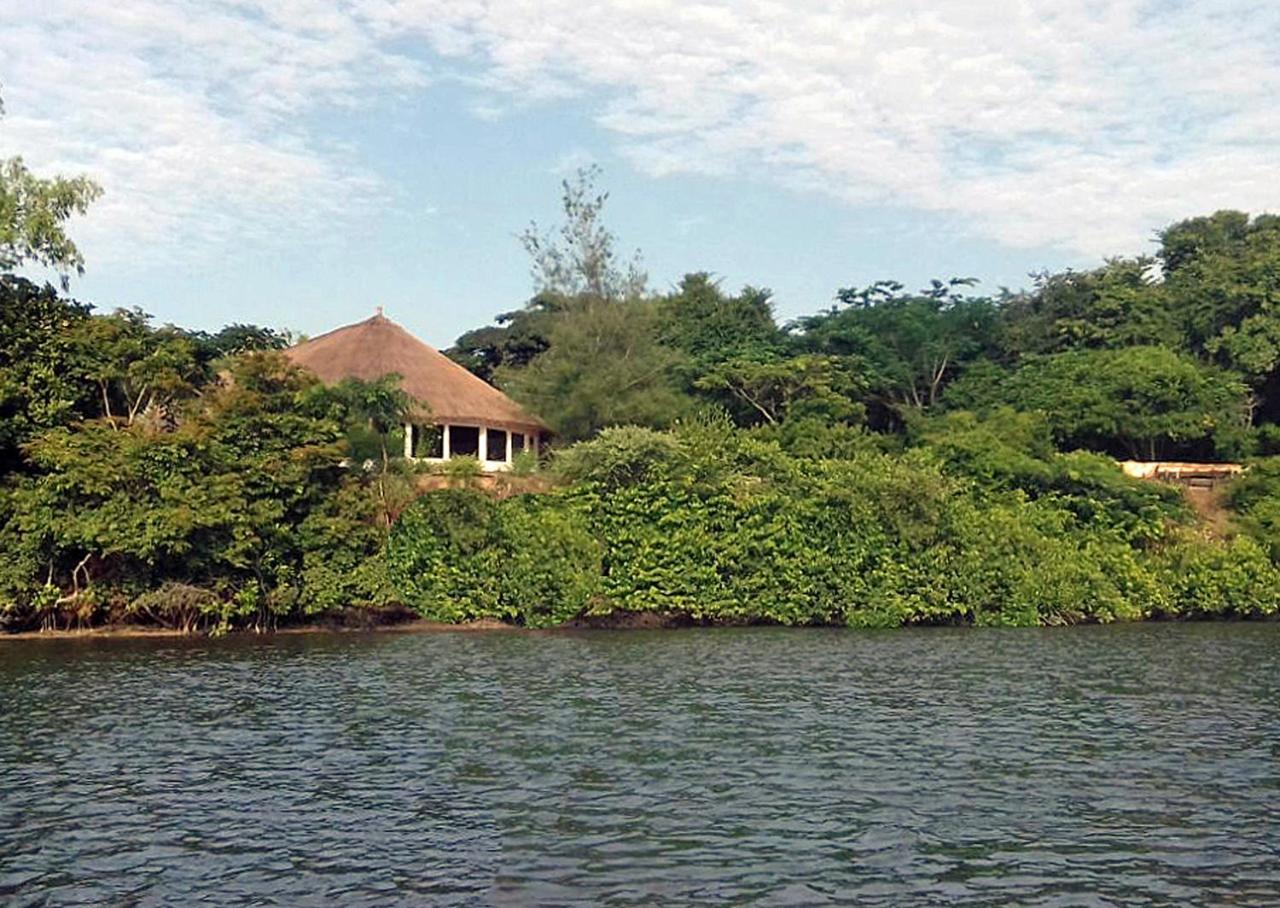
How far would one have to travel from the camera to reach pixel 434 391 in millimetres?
38344

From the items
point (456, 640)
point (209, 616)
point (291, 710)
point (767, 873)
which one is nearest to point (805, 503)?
point (456, 640)

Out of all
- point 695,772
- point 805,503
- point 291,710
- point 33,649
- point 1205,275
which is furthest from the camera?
point 1205,275

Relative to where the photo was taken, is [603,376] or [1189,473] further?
[1189,473]

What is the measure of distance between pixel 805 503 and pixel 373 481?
439 inches

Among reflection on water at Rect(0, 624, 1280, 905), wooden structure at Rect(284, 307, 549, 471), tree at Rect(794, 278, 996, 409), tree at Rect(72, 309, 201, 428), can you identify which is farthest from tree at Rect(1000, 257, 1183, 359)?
tree at Rect(72, 309, 201, 428)

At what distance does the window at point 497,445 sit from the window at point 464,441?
0.45m

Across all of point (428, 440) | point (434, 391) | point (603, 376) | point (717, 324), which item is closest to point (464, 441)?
point (434, 391)

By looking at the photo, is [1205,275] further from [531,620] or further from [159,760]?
[159,760]

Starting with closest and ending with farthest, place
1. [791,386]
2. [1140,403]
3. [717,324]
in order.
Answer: [1140,403], [791,386], [717,324]

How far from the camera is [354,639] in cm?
2742

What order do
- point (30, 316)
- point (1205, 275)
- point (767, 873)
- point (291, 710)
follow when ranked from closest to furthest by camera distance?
point (767, 873) < point (291, 710) < point (30, 316) < point (1205, 275)

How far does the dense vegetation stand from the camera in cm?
2786

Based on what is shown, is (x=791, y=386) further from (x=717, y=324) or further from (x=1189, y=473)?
(x=1189, y=473)

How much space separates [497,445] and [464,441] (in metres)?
1.14
